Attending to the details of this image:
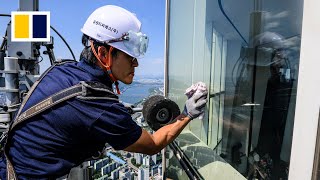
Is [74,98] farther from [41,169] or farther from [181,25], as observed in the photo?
[181,25]

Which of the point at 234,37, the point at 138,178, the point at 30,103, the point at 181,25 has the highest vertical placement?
the point at 181,25

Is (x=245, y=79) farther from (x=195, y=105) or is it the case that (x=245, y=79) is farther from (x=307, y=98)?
(x=307, y=98)

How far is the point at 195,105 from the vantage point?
185 cm

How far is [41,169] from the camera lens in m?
1.49

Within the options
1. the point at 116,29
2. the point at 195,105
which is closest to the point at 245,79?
the point at 195,105

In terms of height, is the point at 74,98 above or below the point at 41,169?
above

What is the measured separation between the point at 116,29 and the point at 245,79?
765 mm

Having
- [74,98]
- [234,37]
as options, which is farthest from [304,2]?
[74,98]

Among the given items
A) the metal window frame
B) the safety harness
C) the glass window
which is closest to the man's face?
the safety harness

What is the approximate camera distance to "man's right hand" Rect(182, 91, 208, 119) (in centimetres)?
185

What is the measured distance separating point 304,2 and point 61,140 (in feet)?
3.97

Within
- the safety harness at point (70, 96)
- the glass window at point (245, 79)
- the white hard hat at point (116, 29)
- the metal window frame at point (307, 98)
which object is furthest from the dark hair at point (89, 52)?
the metal window frame at point (307, 98)

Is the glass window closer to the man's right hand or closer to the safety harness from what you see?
the man's right hand

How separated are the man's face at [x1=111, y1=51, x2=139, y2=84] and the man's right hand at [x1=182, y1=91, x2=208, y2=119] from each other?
1.44 feet
